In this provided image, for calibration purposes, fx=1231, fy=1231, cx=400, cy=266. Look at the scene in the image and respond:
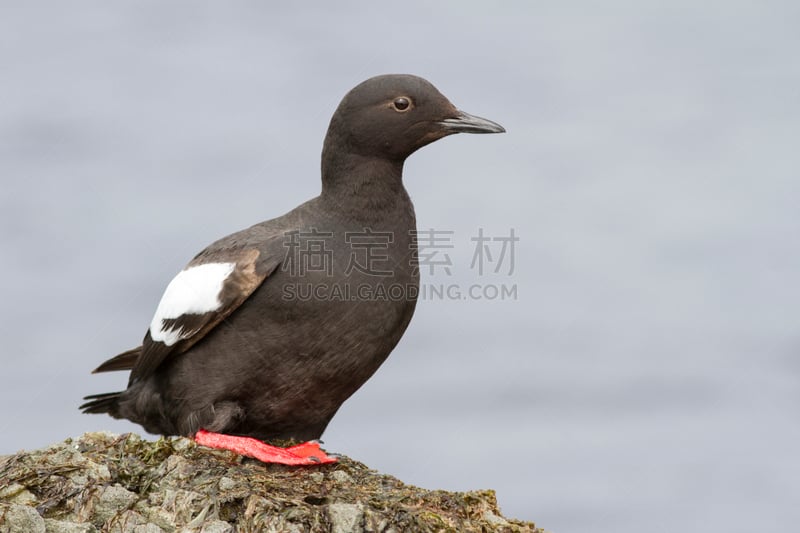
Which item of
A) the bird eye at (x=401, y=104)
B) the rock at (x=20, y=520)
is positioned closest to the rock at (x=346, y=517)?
the rock at (x=20, y=520)

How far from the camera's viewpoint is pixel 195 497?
7527 millimetres

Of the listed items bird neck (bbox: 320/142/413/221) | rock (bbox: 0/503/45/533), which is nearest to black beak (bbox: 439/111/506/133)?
bird neck (bbox: 320/142/413/221)

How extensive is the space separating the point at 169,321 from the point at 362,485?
2.06 m

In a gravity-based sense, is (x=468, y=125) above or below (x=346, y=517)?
above

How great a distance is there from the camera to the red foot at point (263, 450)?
327 inches

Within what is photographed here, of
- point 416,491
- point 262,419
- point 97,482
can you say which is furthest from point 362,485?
point 97,482

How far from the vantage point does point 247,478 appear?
310 inches

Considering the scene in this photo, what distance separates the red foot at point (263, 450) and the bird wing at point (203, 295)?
0.80 m

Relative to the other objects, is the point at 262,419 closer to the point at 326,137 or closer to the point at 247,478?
the point at 247,478

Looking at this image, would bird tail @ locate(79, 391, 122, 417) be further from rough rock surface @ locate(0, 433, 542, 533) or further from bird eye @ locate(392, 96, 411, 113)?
bird eye @ locate(392, 96, 411, 113)

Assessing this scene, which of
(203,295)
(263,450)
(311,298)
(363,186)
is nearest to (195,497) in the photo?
(263,450)

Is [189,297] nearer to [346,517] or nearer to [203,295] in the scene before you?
[203,295]

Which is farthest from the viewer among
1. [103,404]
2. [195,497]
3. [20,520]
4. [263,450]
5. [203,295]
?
[103,404]

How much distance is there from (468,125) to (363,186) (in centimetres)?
90
